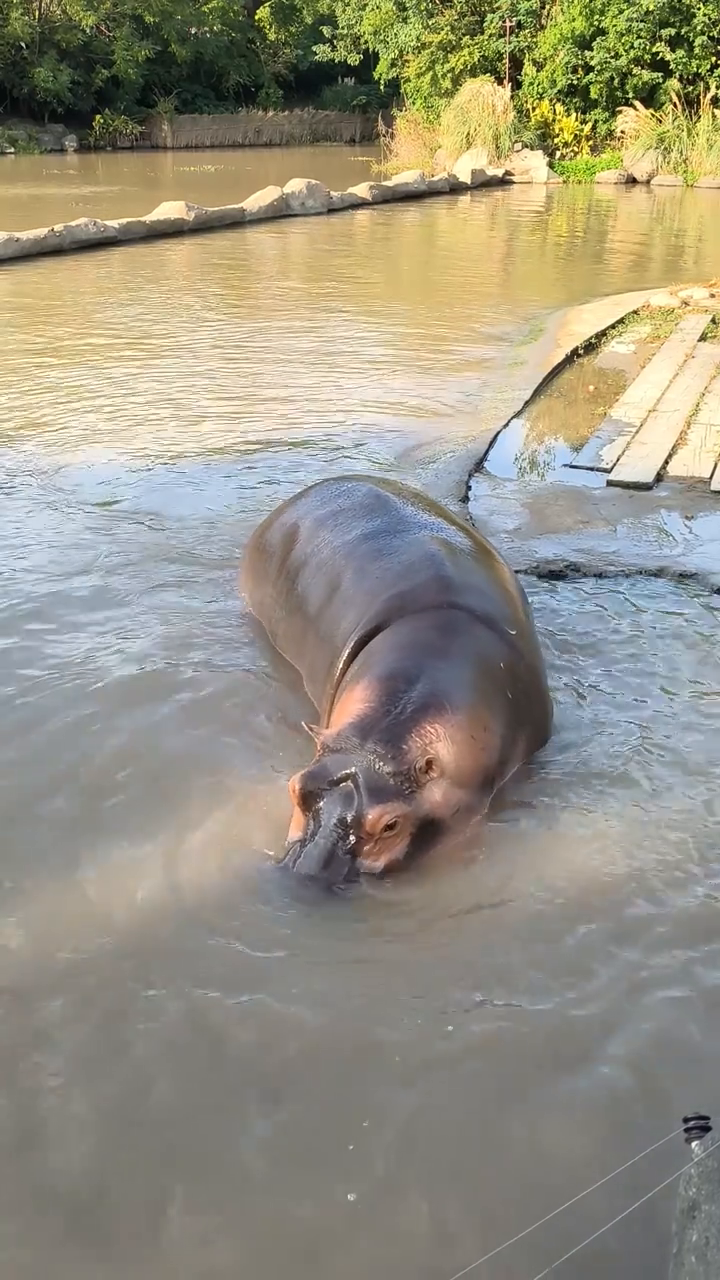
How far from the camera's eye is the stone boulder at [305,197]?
17.3 metres

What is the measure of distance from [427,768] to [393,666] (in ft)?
1.22

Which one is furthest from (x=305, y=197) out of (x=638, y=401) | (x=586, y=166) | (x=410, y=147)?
(x=638, y=401)

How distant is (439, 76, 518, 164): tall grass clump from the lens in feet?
86.0

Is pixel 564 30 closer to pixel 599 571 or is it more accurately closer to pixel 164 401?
pixel 164 401

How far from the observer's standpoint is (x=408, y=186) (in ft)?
65.6

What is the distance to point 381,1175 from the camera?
86.6 inches

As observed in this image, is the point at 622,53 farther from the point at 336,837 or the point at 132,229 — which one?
the point at 336,837

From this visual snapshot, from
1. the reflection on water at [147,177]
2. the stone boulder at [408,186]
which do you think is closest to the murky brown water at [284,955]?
the reflection on water at [147,177]

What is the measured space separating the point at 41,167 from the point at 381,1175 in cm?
2865

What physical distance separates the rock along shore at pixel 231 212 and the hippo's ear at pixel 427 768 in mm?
11581

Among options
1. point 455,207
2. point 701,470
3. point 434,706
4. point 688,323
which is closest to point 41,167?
point 455,207

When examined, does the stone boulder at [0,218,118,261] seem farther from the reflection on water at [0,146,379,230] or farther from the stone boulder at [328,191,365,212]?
the stone boulder at [328,191,365,212]

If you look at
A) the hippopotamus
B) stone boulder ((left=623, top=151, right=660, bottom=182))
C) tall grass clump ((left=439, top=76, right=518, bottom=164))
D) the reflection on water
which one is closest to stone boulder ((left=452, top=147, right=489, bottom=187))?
tall grass clump ((left=439, top=76, right=518, bottom=164))

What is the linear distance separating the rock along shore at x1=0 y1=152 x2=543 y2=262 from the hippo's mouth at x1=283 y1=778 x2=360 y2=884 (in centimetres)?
1162
